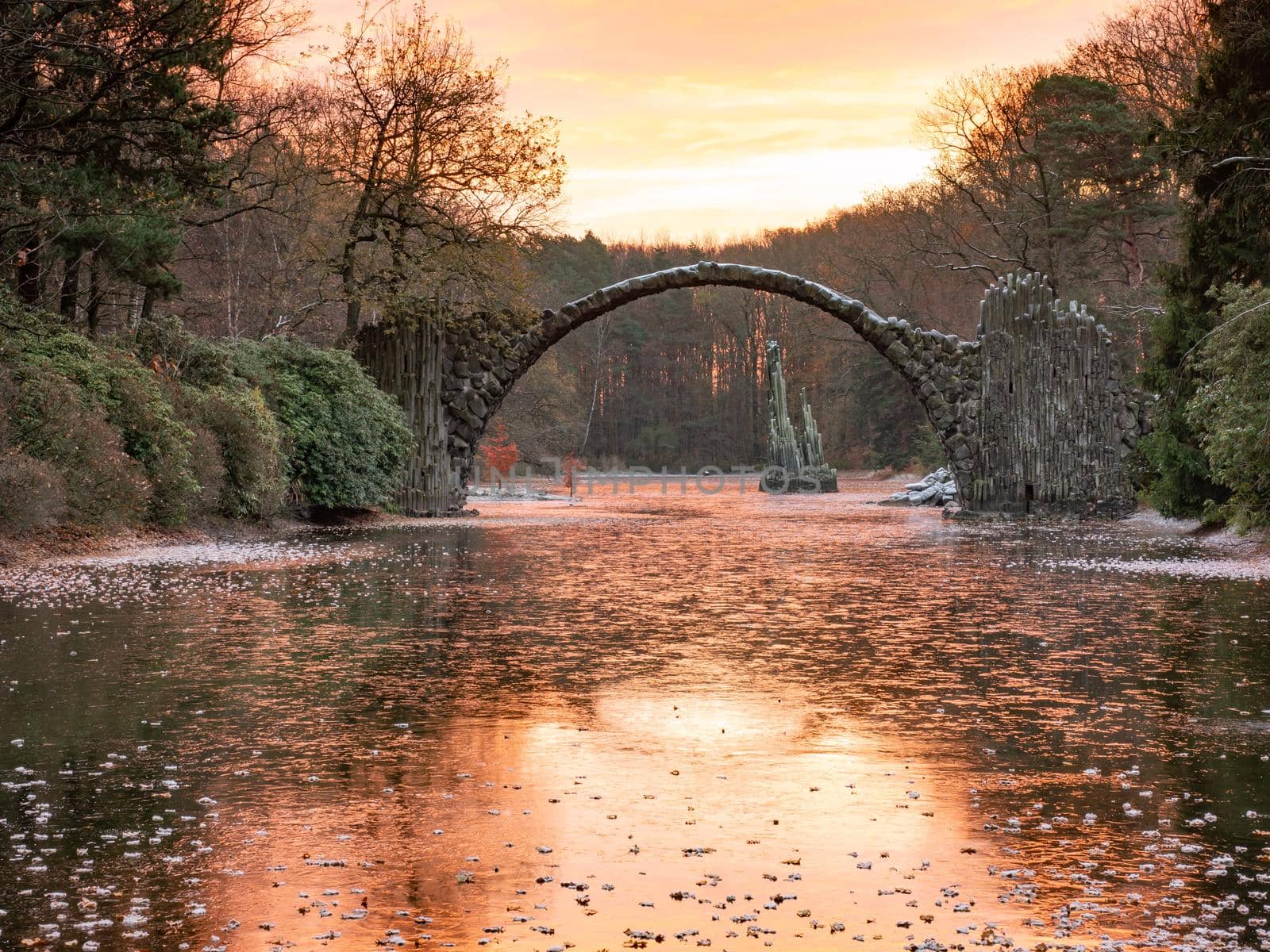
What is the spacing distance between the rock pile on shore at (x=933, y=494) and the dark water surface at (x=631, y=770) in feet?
73.6

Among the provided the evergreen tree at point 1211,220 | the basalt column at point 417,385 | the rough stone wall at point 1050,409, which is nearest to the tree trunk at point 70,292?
the basalt column at point 417,385

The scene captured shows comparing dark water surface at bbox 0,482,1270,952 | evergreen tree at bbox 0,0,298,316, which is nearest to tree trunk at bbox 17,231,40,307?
evergreen tree at bbox 0,0,298,316

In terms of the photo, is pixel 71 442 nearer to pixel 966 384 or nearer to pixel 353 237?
pixel 353 237

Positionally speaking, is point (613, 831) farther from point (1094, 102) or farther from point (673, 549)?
point (1094, 102)

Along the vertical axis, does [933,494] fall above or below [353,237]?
below

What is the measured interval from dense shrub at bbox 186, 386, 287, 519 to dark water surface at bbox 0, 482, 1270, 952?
7841 mm

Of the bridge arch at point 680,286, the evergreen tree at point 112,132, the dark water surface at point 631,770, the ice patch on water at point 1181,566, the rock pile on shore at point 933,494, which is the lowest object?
the dark water surface at point 631,770

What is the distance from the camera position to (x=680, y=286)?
1140 inches

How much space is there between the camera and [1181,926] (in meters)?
4.21

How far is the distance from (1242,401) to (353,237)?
681 inches

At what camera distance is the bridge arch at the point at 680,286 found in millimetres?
28094

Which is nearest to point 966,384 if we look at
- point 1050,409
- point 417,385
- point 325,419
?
point 1050,409

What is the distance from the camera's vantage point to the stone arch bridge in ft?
89.1

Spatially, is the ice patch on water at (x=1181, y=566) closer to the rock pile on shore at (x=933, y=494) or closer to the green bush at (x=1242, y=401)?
the green bush at (x=1242, y=401)
